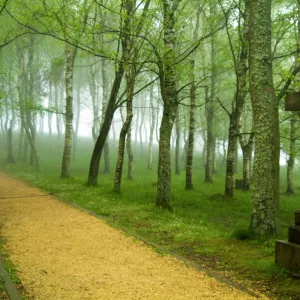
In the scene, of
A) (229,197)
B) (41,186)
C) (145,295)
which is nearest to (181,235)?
(145,295)

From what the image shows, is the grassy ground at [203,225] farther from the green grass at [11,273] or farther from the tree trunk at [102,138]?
the green grass at [11,273]

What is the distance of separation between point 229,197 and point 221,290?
956 cm

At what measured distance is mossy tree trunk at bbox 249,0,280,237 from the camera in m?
7.37

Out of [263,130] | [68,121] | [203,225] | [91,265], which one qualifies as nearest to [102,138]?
[68,121]

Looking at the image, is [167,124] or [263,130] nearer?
[263,130]

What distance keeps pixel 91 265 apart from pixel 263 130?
450cm

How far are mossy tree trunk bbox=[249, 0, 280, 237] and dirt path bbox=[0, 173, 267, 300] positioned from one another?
7.56 feet

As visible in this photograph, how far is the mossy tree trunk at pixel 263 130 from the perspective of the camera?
7.37 m

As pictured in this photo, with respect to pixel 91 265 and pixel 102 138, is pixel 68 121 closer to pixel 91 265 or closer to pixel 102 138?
pixel 102 138

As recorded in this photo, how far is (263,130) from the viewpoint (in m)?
7.46

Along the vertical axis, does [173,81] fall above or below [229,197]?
above

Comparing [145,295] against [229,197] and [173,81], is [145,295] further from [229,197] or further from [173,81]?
[229,197]

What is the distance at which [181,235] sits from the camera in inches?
324

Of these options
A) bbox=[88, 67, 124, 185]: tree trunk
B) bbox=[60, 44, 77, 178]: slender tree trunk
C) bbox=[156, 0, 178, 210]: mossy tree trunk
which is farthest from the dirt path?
bbox=[60, 44, 77, 178]: slender tree trunk
